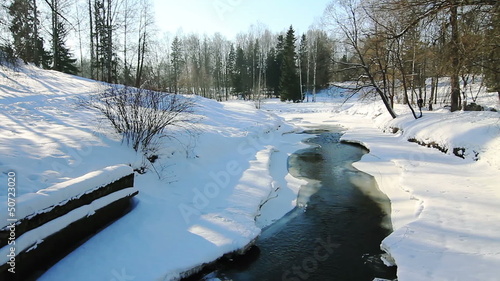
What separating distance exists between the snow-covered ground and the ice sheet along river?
0.35m

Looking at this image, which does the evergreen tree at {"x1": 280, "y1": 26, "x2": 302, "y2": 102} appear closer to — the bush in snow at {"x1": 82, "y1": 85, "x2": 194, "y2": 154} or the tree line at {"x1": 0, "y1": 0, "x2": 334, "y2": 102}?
the tree line at {"x1": 0, "y1": 0, "x2": 334, "y2": 102}

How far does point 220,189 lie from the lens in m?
8.51

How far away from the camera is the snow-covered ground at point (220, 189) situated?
16.0ft

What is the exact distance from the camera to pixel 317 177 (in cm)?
1082

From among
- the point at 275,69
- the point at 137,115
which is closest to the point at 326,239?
the point at 137,115

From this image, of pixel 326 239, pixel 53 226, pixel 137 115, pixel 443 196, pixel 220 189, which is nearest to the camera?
pixel 53 226

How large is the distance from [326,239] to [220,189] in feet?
10.7

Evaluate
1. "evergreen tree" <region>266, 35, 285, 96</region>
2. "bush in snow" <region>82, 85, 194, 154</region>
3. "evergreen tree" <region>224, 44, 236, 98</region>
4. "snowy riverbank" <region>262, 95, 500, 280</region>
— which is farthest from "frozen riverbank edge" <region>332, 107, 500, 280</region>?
"evergreen tree" <region>224, 44, 236, 98</region>

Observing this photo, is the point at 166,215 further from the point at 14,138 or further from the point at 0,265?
the point at 14,138

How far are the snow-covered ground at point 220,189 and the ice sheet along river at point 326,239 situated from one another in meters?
0.35

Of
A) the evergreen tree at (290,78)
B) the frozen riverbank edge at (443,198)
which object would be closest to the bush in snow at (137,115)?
the frozen riverbank edge at (443,198)

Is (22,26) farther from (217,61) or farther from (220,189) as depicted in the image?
(217,61)

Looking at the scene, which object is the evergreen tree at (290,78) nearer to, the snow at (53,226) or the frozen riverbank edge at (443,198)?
the frozen riverbank edge at (443,198)

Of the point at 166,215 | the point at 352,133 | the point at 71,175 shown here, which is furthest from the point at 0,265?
the point at 352,133
